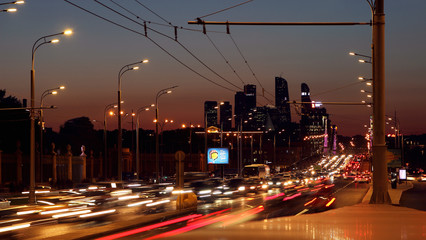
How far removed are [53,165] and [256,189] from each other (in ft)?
72.9

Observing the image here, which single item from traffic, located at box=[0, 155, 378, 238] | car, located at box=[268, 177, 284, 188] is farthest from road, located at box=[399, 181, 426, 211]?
car, located at box=[268, 177, 284, 188]

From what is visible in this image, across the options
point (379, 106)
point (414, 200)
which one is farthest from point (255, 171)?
point (379, 106)

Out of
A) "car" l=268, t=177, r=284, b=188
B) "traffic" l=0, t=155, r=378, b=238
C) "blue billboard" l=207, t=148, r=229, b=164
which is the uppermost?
"blue billboard" l=207, t=148, r=229, b=164

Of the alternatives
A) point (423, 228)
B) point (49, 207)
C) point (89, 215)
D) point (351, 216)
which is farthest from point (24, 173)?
point (423, 228)

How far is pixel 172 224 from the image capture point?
22219mm

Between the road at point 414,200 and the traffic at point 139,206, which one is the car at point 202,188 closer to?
the traffic at point 139,206

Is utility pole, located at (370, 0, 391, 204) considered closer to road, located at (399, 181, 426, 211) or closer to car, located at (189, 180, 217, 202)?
road, located at (399, 181, 426, 211)

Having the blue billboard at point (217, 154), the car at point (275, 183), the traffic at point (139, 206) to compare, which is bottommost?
the car at point (275, 183)

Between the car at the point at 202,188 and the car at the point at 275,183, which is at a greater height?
the car at the point at 202,188

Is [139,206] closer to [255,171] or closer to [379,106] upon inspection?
[379,106]

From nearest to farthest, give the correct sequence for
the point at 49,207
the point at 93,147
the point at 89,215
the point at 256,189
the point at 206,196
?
the point at 89,215 → the point at 49,207 → the point at 206,196 → the point at 256,189 → the point at 93,147

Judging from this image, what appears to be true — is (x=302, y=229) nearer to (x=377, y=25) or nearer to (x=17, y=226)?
(x=17, y=226)

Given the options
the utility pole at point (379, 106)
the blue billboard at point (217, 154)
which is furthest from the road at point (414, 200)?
the blue billboard at point (217, 154)

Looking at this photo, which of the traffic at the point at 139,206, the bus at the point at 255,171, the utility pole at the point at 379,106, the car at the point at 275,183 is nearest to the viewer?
the traffic at the point at 139,206
